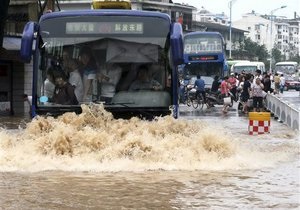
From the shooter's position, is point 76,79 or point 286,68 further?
point 286,68

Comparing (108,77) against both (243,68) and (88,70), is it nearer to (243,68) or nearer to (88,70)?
(88,70)

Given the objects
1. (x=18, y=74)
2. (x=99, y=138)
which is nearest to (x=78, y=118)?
(x=99, y=138)

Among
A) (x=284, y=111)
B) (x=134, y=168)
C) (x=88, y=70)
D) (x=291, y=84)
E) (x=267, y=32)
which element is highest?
(x=267, y=32)

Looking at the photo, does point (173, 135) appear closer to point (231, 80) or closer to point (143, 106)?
point (143, 106)

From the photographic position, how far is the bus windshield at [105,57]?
1186cm

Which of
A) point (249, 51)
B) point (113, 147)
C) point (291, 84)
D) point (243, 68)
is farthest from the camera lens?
point (249, 51)

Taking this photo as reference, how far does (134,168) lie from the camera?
35.5ft

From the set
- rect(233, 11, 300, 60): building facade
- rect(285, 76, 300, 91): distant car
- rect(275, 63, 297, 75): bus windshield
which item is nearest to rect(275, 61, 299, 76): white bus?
rect(275, 63, 297, 75): bus windshield

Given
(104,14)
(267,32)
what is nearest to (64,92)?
(104,14)

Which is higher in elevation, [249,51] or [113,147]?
[249,51]

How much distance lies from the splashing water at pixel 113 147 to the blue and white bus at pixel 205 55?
86.9ft

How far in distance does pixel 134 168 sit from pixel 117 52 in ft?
7.58

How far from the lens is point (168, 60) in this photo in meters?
12.0

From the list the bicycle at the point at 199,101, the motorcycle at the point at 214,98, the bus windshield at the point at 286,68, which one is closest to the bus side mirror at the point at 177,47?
the motorcycle at the point at 214,98
